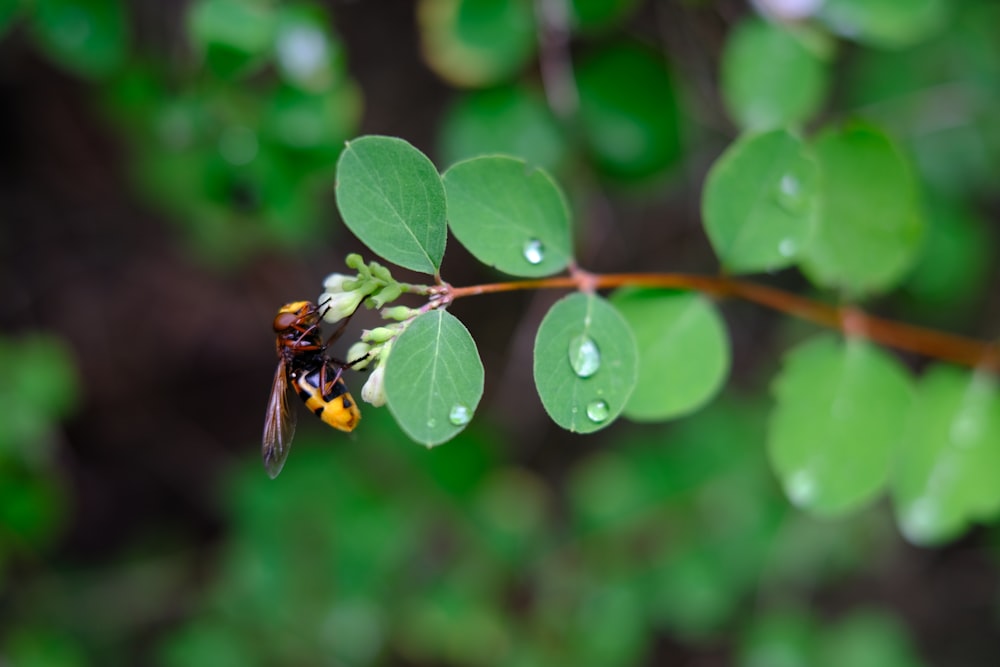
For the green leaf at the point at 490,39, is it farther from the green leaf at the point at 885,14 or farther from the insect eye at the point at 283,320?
the insect eye at the point at 283,320

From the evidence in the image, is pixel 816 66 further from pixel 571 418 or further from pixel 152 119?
pixel 152 119

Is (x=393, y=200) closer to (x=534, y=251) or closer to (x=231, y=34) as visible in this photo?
(x=534, y=251)

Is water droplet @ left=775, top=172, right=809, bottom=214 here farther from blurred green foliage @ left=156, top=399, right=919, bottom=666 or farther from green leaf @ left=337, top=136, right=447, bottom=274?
blurred green foliage @ left=156, top=399, right=919, bottom=666

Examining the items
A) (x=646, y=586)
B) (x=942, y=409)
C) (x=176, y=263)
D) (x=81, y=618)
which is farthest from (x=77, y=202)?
(x=942, y=409)

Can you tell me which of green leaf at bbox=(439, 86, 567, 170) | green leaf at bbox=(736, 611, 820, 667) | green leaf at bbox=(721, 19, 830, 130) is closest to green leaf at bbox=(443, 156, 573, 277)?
green leaf at bbox=(439, 86, 567, 170)

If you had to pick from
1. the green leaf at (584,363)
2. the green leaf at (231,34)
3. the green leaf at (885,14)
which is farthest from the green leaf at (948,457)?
the green leaf at (231,34)
